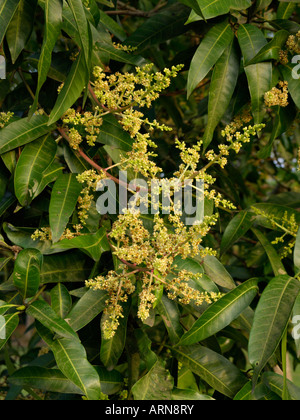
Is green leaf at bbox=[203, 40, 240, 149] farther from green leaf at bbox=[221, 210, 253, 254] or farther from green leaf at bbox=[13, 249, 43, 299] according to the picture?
green leaf at bbox=[13, 249, 43, 299]

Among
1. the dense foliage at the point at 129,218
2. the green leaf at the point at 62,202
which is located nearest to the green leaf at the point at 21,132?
→ the dense foliage at the point at 129,218

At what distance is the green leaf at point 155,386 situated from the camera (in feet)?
3.56

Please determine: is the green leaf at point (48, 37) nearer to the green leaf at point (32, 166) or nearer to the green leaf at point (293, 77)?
the green leaf at point (32, 166)

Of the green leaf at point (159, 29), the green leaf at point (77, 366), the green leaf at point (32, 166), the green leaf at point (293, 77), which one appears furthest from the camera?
the green leaf at point (159, 29)

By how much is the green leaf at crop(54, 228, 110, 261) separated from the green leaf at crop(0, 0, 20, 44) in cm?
45

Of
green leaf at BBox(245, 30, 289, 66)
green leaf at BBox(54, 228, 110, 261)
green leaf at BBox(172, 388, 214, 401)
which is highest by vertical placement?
green leaf at BBox(245, 30, 289, 66)

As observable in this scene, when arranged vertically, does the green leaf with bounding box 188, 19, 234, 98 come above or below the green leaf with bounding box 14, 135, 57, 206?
above

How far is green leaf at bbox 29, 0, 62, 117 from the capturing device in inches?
37.6

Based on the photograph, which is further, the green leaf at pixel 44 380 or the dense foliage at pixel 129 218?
the green leaf at pixel 44 380

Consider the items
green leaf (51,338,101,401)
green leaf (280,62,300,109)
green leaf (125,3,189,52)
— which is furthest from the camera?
green leaf (125,3,189,52)

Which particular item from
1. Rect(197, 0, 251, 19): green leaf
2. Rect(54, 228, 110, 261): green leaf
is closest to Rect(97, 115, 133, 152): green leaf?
Rect(54, 228, 110, 261): green leaf

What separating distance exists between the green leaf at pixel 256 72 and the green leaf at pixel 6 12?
0.55m

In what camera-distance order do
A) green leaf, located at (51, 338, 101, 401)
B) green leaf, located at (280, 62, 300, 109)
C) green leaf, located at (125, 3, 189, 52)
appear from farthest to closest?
green leaf, located at (125, 3, 189, 52) → green leaf, located at (280, 62, 300, 109) → green leaf, located at (51, 338, 101, 401)
